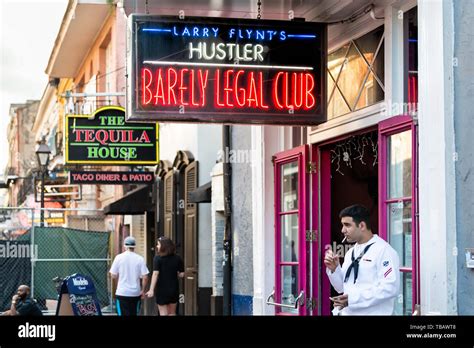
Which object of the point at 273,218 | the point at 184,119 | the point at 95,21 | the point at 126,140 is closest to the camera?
the point at 184,119

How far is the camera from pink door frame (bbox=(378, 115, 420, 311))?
6.92 m

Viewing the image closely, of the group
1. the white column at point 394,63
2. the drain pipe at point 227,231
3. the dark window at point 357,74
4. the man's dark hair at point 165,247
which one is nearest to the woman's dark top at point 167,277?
the man's dark hair at point 165,247

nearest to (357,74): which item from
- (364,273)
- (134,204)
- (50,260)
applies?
(364,273)

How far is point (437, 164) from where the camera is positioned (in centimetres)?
638

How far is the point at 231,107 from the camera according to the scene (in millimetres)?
8078

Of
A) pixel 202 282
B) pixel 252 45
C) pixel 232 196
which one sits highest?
pixel 252 45

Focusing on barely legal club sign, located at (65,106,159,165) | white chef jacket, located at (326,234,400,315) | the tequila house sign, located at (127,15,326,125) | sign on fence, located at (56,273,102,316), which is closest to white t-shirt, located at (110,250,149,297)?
sign on fence, located at (56,273,102,316)

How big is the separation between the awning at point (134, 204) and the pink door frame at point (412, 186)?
14007 millimetres

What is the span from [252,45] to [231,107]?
21.2 inches

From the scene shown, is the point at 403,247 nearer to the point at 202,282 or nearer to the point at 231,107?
the point at 231,107

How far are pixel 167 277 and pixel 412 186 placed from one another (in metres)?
7.97

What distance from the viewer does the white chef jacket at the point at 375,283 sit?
6188 millimetres

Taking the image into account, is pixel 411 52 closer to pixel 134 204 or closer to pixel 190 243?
pixel 190 243
